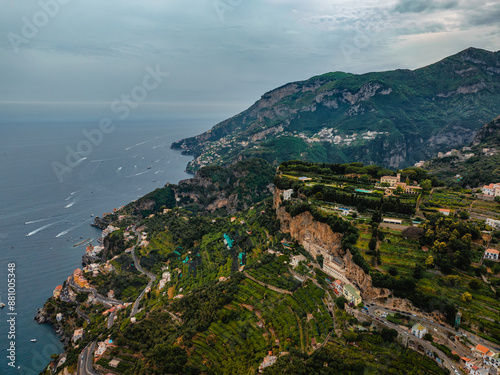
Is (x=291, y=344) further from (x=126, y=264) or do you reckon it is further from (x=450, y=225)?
(x=126, y=264)

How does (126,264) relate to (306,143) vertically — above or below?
below

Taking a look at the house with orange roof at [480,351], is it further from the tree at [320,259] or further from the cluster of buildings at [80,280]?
the cluster of buildings at [80,280]

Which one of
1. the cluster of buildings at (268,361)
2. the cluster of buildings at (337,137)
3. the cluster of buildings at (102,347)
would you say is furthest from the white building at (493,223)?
the cluster of buildings at (337,137)

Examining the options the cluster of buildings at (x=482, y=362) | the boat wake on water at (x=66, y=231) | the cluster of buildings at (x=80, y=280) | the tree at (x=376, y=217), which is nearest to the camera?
the cluster of buildings at (x=482, y=362)

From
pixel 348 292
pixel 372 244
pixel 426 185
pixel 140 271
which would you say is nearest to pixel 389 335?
pixel 348 292

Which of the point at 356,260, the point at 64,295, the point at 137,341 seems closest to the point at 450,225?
the point at 356,260

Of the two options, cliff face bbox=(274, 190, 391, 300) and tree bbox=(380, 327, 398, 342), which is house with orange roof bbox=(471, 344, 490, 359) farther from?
cliff face bbox=(274, 190, 391, 300)

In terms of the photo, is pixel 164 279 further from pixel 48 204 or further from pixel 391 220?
pixel 48 204
